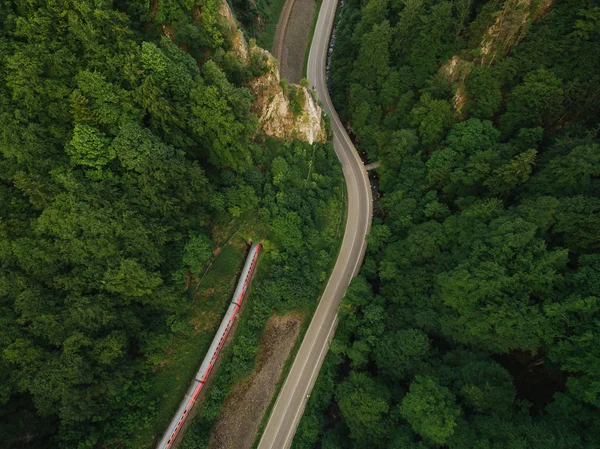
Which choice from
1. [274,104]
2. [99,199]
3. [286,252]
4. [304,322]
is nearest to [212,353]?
[304,322]

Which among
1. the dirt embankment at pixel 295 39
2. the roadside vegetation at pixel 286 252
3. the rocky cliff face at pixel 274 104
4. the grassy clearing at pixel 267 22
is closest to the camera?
the roadside vegetation at pixel 286 252

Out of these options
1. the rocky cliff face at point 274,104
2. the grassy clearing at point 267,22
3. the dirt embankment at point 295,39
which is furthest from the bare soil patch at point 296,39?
the rocky cliff face at point 274,104

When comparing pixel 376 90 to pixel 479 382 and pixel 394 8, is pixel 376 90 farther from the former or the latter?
pixel 479 382

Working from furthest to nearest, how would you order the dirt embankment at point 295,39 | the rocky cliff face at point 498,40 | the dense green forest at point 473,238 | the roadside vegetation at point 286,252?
1. the dirt embankment at point 295,39
2. the rocky cliff face at point 498,40
3. the roadside vegetation at point 286,252
4. the dense green forest at point 473,238

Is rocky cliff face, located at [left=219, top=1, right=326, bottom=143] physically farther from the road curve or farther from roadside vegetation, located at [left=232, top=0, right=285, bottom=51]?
roadside vegetation, located at [left=232, top=0, right=285, bottom=51]

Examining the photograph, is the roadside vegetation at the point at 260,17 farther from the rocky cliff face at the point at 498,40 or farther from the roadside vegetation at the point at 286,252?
the rocky cliff face at the point at 498,40

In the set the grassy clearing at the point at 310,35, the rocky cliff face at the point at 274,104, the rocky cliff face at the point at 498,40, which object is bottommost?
the rocky cliff face at the point at 274,104

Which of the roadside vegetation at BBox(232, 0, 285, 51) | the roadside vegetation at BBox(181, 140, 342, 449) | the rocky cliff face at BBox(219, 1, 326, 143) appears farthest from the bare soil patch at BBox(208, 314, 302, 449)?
the roadside vegetation at BBox(232, 0, 285, 51)
